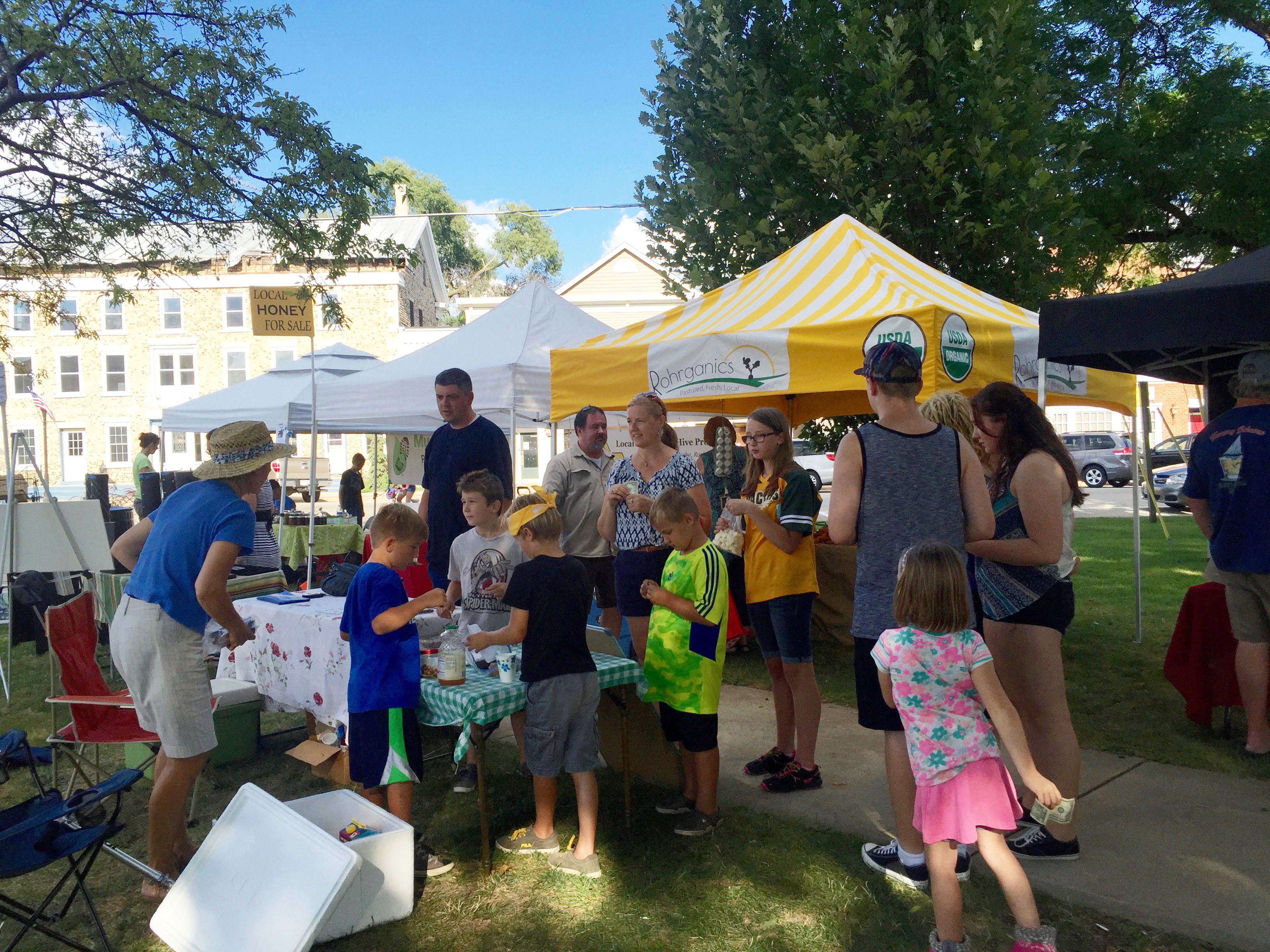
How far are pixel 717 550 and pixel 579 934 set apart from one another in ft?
5.05

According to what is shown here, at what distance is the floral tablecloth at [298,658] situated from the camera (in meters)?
4.35

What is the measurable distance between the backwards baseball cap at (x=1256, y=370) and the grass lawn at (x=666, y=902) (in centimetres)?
270

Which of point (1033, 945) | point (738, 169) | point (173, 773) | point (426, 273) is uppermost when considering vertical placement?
point (426, 273)

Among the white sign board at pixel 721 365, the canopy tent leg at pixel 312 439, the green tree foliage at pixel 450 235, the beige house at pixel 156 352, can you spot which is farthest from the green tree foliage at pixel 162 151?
the green tree foliage at pixel 450 235

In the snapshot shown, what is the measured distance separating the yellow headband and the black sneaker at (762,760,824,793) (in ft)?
5.81

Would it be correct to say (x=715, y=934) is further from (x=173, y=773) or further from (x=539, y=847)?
(x=173, y=773)

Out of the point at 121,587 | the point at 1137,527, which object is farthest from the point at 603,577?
the point at 121,587

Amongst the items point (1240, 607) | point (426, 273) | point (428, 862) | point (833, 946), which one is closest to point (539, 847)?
point (428, 862)

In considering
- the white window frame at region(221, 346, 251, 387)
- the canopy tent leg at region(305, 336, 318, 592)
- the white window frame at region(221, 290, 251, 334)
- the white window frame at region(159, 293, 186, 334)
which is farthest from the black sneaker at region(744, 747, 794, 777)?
the white window frame at region(159, 293, 186, 334)

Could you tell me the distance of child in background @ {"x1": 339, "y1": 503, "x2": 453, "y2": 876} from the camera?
3318 millimetres

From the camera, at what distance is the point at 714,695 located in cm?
364

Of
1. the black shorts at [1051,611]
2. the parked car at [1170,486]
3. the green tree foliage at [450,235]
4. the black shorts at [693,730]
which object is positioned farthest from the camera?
the green tree foliage at [450,235]

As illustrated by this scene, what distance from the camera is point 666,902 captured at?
3.21 meters

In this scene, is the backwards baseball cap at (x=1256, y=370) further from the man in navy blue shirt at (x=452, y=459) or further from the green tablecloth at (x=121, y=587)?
the green tablecloth at (x=121, y=587)
